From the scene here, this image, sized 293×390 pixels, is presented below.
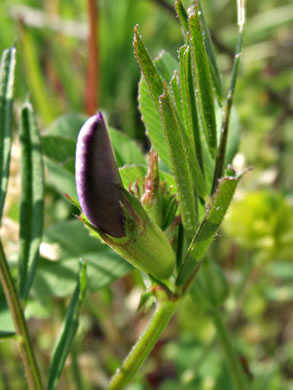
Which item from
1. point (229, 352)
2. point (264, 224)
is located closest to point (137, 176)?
point (229, 352)

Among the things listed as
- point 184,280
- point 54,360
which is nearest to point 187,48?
point 184,280

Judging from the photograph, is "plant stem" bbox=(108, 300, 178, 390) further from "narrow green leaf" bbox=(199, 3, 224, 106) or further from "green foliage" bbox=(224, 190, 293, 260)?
"green foliage" bbox=(224, 190, 293, 260)

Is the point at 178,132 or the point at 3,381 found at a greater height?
the point at 178,132

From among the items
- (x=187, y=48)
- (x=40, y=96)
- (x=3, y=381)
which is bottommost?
(x=3, y=381)

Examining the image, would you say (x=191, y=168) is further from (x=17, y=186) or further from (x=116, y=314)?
(x=116, y=314)

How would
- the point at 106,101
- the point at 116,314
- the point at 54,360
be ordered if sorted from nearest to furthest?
the point at 54,360
the point at 116,314
the point at 106,101

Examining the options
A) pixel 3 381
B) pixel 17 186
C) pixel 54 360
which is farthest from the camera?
pixel 3 381

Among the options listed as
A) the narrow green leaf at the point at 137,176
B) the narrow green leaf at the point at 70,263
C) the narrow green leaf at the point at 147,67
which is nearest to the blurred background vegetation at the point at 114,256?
the narrow green leaf at the point at 70,263

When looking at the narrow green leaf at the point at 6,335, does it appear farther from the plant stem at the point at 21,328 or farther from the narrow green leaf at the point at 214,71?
the narrow green leaf at the point at 214,71
